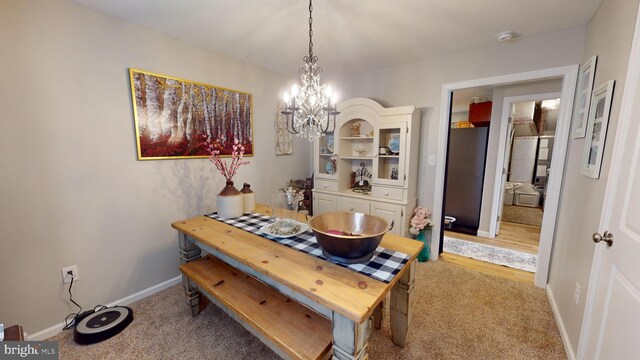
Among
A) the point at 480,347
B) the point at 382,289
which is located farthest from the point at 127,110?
the point at 480,347

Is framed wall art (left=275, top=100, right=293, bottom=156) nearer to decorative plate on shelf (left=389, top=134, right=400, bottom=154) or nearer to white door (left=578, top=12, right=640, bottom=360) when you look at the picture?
decorative plate on shelf (left=389, top=134, right=400, bottom=154)

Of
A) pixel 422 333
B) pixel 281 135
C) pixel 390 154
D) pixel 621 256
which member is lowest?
pixel 422 333

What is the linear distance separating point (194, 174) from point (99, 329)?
51.8 inches

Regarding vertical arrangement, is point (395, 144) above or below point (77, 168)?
above

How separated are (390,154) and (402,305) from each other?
169 cm

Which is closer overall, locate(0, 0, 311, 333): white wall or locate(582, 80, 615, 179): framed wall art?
locate(582, 80, 615, 179): framed wall art

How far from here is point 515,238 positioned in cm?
346

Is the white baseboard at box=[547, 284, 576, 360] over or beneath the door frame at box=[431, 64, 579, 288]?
beneath

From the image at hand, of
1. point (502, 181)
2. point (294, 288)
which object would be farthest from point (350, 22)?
point (502, 181)

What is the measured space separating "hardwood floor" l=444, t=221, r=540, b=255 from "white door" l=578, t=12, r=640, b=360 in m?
2.30

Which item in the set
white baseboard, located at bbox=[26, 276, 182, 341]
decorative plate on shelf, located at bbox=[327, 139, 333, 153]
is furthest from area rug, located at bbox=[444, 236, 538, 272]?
white baseboard, located at bbox=[26, 276, 182, 341]

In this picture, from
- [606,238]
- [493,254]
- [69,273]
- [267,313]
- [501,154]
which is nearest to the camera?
[606,238]

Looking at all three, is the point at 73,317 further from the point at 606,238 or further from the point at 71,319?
the point at 606,238

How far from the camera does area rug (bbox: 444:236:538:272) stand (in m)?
2.68
